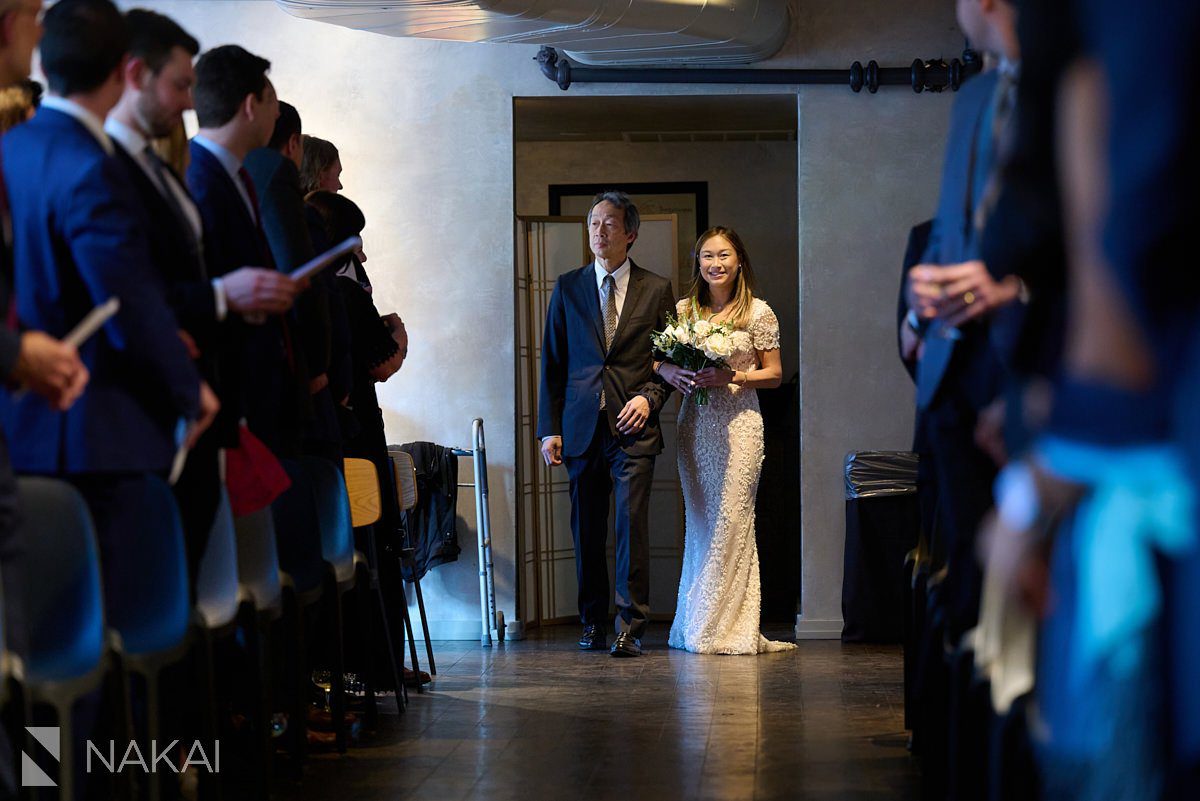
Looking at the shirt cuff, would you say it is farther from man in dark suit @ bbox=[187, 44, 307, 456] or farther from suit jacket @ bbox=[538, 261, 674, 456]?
suit jacket @ bbox=[538, 261, 674, 456]

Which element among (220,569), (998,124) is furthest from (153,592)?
(998,124)

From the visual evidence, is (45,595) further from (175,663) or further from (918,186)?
(918,186)

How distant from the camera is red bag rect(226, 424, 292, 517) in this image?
3221mm

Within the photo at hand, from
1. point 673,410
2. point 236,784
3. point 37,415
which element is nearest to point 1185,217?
point 37,415

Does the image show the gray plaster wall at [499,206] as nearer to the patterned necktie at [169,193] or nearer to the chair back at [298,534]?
the chair back at [298,534]

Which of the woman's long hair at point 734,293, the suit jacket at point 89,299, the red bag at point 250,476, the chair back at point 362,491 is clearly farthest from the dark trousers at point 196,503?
the woman's long hair at point 734,293

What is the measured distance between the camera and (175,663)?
2740mm

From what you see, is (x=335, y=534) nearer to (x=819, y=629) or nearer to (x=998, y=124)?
(x=998, y=124)

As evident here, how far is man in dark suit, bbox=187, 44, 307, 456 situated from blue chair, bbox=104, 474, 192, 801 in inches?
32.8

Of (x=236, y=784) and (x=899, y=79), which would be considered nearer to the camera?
(x=236, y=784)

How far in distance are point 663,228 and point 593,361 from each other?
1.67 m

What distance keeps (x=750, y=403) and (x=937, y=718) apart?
11.7 ft

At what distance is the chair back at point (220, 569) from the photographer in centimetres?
302

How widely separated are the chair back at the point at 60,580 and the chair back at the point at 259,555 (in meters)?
0.86
